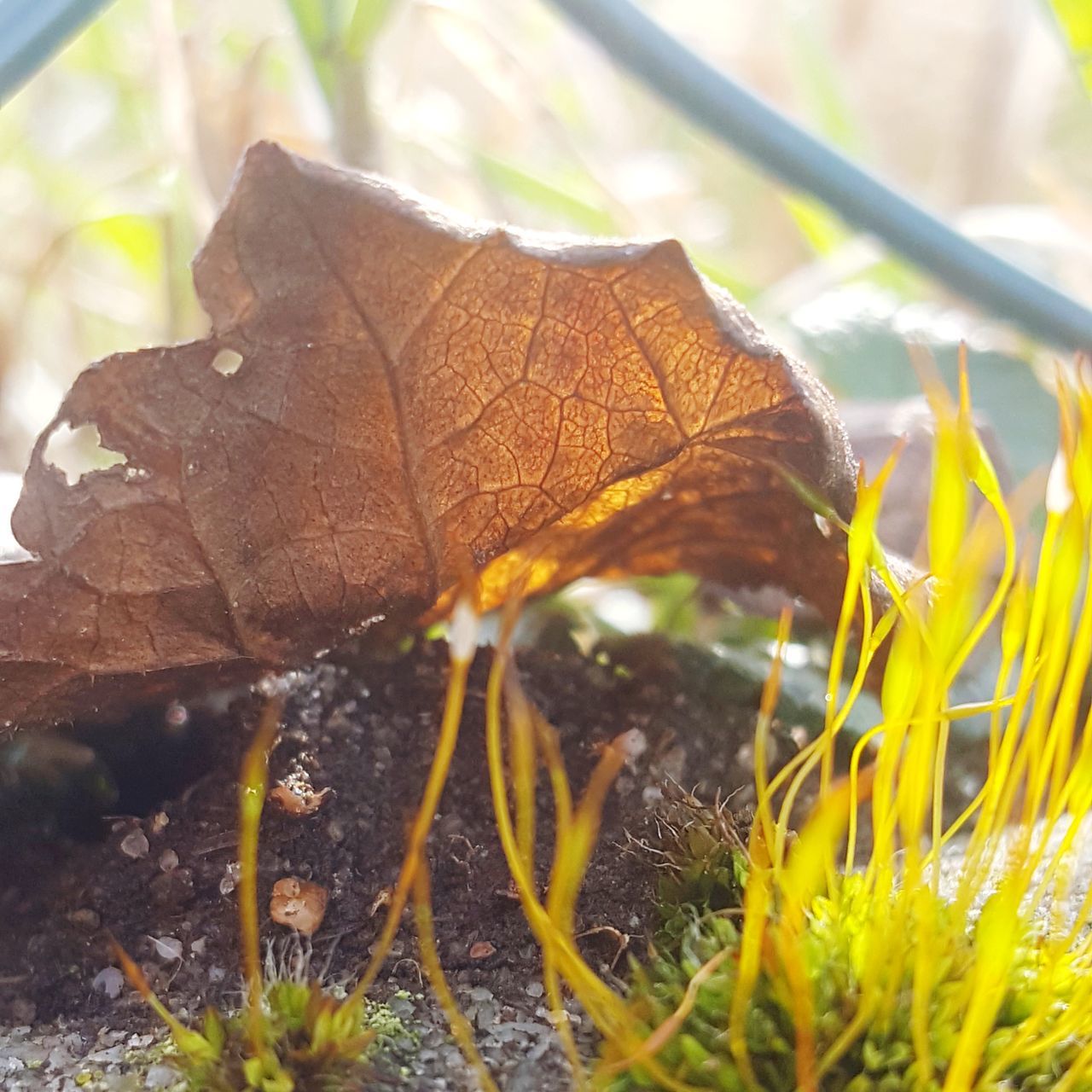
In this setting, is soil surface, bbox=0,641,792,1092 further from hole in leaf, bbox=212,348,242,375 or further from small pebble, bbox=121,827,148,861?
hole in leaf, bbox=212,348,242,375

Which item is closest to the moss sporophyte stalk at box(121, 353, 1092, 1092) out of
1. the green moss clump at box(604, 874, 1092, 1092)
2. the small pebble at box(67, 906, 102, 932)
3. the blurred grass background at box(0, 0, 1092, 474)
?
the green moss clump at box(604, 874, 1092, 1092)

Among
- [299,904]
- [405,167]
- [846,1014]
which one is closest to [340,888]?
[299,904]

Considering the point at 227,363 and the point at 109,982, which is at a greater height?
the point at 227,363

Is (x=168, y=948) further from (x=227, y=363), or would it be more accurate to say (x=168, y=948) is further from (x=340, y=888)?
(x=227, y=363)

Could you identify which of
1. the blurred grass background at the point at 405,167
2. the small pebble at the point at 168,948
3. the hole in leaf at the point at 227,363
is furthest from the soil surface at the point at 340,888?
the blurred grass background at the point at 405,167

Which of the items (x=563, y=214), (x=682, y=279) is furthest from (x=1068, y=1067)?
(x=563, y=214)

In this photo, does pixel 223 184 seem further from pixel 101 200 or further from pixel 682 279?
pixel 682 279

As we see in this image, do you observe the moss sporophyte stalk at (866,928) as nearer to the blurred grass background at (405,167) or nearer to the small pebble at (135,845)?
the small pebble at (135,845)
